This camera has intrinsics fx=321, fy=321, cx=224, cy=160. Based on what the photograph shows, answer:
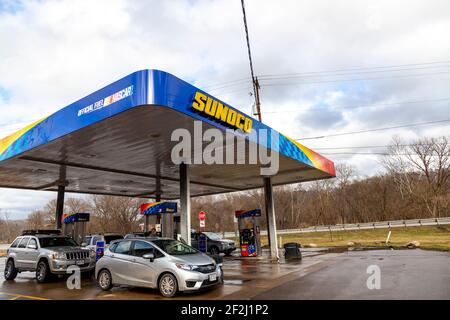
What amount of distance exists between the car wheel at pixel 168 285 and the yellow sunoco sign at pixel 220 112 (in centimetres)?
486

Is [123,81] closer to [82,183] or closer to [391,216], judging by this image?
[82,183]

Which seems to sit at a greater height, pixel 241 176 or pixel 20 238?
pixel 241 176

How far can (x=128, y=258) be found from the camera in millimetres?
9484

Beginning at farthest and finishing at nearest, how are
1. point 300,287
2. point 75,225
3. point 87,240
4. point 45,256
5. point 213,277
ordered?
1. point 75,225
2. point 87,240
3. point 45,256
4. point 300,287
5. point 213,277

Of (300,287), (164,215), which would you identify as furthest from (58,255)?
(300,287)

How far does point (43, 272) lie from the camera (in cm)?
1191

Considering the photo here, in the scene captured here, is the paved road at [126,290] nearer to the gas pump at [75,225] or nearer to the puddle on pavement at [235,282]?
the puddle on pavement at [235,282]

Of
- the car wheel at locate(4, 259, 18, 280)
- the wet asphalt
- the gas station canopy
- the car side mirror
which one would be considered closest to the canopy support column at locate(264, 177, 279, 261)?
the gas station canopy

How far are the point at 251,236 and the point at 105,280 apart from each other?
12160 millimetres

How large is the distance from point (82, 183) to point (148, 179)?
14.6 ft

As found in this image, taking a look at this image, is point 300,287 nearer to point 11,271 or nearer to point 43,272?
point 43,272

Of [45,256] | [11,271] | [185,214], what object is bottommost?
[11,271]

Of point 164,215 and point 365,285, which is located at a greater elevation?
point 164,215
